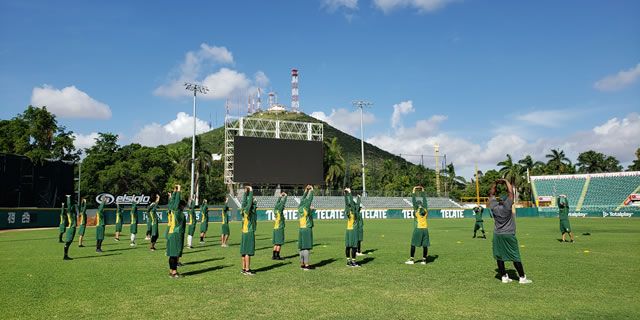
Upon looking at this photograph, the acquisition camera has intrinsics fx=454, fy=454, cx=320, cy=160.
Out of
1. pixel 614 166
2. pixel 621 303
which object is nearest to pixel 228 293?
pixel 621 303

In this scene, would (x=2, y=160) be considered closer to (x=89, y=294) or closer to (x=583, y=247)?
(x=89, y=294)

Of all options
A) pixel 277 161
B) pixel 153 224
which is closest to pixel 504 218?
pixel 153 224

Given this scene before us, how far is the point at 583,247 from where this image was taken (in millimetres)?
18984

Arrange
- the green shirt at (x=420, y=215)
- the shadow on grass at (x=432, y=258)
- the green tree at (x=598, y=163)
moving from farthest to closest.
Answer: the green tree at (x=598, y=163) < the shadow on grass at (x=432, y=258) < the green shirt at (x=420, y=215)

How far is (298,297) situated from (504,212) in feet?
17.5

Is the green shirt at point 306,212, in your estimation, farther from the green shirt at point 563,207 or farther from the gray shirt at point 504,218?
the green shirt at point 563,207

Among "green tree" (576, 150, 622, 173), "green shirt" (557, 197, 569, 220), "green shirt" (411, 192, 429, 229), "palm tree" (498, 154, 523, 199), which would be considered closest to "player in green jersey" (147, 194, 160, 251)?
"green shirt" (411, 192, 429, 229)

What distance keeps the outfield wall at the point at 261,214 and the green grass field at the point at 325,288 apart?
1043 inches

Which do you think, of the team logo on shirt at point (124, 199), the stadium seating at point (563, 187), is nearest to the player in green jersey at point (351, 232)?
the team logo on shirt at point (124, 199)

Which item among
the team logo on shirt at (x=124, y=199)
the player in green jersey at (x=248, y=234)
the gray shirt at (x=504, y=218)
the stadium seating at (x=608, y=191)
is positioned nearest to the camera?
the gray shirt at (x=504, y=218)

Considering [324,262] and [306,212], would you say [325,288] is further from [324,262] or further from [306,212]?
[324,262]

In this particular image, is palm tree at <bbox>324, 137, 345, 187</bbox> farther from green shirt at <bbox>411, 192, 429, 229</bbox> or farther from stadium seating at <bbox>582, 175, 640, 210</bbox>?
green shirt at <bbox>411, 192, 429, 229</bbox>

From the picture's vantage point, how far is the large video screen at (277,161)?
5738cm

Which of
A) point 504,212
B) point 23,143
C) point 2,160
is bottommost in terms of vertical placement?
point 504,212
